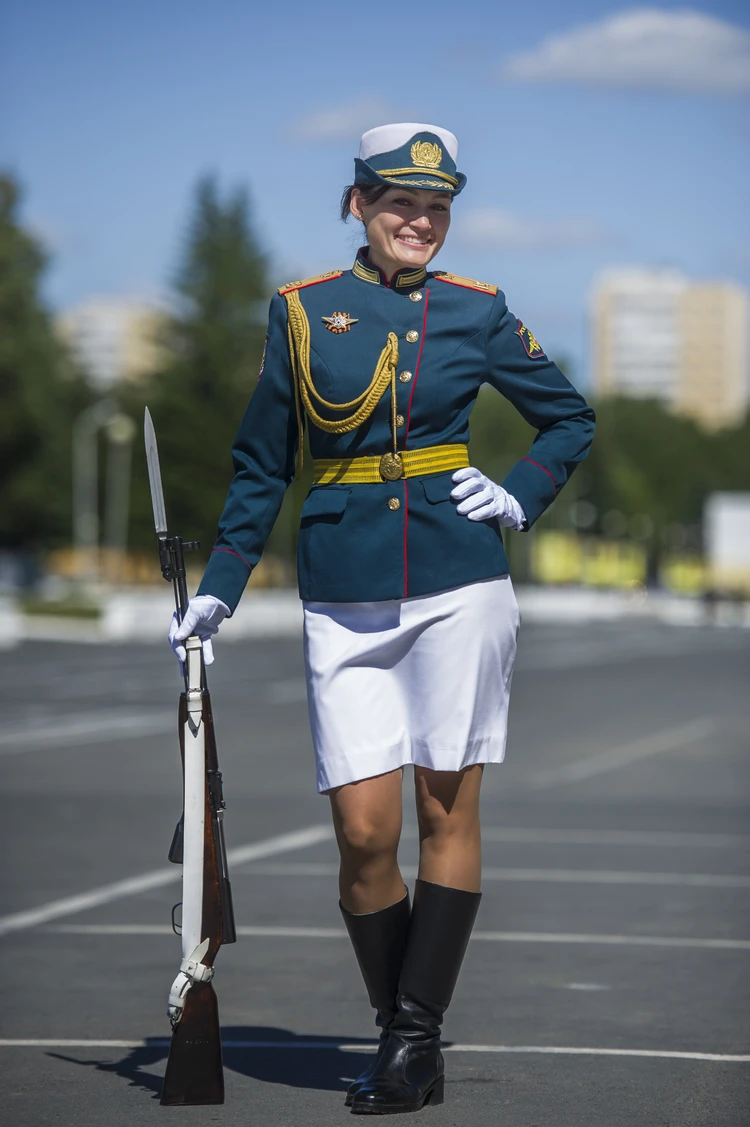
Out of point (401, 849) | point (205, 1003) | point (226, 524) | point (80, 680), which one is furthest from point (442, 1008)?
point (80, 680)

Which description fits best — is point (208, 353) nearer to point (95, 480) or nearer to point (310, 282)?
point (95, 480)

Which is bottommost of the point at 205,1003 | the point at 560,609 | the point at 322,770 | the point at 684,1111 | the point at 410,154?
the point at 560,609

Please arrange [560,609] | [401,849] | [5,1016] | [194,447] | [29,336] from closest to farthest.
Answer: [5,1016], [401,849], [29,336], [560,609], [194,447]

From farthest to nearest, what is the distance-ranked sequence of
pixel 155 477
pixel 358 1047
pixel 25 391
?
pixel 25 391 → pixel 358 1047 → pixel 155 477

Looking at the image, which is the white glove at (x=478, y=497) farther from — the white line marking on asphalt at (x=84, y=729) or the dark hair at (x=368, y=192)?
the white line marking on asphalt at (x=84, y=729)

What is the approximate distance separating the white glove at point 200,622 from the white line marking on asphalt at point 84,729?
12.4 m

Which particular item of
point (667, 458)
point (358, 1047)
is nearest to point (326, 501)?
point (358, 1047)

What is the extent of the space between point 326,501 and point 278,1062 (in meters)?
1.52

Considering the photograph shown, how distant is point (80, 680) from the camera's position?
98.3 ft

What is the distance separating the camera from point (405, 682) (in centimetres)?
465

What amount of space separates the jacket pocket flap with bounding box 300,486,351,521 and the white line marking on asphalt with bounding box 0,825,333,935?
281cm

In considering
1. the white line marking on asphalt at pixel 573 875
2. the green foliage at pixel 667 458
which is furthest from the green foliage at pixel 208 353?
the white line marking on asphalt at pixel 573 875

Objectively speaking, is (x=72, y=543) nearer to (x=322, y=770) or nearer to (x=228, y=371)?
(x=228, y=371)

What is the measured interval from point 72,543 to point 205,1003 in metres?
88.1
